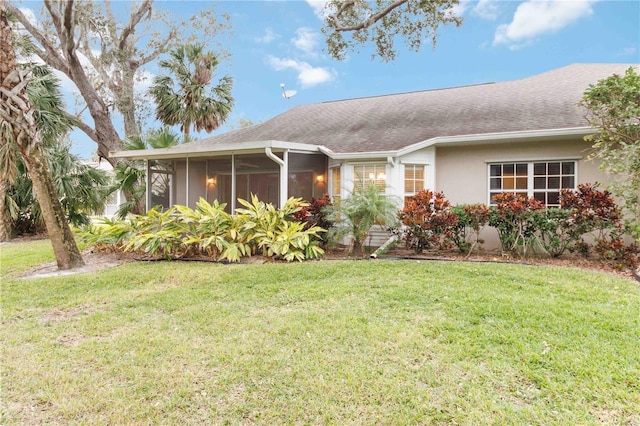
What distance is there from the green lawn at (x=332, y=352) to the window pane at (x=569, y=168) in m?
3.43

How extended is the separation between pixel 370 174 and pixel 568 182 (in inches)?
179

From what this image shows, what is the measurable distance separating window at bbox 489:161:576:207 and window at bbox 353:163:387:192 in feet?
8.60

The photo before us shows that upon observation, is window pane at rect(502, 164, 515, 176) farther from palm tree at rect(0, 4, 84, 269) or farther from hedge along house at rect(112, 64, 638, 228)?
palm tree at rect(0, 4, 84, 269)

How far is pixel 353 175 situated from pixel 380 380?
24.3ft

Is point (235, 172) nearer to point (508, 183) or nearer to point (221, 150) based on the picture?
point (221, 150)

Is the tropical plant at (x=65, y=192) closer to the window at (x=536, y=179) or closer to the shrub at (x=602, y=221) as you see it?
the window at (x=536, y=179)

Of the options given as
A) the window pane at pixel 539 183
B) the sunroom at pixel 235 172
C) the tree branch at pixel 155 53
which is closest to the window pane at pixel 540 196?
the window pane at pixel 539 183

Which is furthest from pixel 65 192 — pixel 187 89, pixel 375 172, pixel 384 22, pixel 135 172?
pixel 384 22

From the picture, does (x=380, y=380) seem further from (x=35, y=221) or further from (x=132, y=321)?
(x=35, y=221)

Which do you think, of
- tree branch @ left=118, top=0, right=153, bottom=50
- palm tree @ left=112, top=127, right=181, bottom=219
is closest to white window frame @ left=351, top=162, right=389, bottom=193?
palm tree @ left=112, top=127, right=181, bottom=219

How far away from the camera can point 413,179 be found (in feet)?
33.0

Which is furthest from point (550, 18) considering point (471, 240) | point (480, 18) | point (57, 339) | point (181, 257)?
point (57, 339)

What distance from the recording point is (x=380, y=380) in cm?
329

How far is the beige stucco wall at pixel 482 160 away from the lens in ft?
29.0
